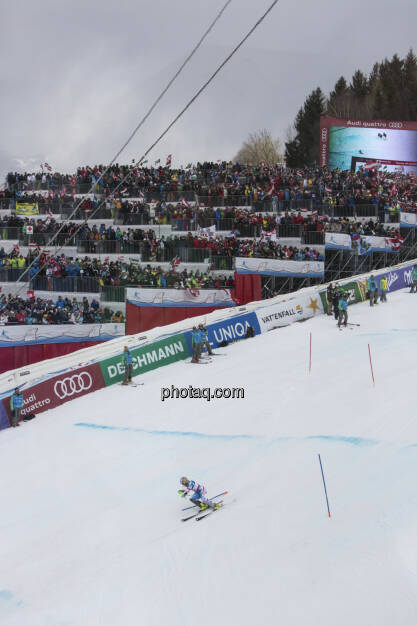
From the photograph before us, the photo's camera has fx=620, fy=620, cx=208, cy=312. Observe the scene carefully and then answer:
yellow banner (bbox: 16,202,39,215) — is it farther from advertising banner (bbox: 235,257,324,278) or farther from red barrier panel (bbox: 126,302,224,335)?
advertising banner (bbox: 235,257,324,278)

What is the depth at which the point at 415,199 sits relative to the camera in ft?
125

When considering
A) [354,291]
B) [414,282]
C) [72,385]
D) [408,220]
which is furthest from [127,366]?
[408,220]

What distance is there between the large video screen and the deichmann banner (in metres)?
36.5

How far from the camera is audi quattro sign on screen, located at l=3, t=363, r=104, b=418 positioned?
1775 centimetres

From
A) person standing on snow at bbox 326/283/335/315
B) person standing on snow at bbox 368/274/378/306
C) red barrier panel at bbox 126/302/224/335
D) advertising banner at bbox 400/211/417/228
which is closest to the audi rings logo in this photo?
red barrier panel at bbox 126/302/224/335

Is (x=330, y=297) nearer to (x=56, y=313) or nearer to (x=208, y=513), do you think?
(x=56, y=313)

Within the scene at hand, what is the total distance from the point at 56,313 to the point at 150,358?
9.59 m

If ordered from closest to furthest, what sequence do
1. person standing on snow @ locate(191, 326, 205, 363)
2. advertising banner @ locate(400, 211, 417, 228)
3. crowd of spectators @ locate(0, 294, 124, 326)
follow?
1. person standing on snow @ locate(191, 326, 205, 363)
2. crowd of spectators @ locate(0, 294, 124, 326)
3. advertising banner @ locate(400, 211, 417, 228)

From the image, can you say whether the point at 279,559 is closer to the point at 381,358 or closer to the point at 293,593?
the point at 293,593

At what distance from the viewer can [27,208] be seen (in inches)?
1580

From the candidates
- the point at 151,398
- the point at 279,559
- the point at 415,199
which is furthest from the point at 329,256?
the point at 279,559

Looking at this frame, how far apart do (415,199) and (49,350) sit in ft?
78.7

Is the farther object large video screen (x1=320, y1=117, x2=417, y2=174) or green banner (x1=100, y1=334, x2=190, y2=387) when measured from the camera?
large video screen (x1=320, y1=117, x2=417, y2=174)

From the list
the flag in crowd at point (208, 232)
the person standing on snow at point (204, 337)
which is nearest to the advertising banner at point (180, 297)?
the flag in crowd at point (208, 232)
